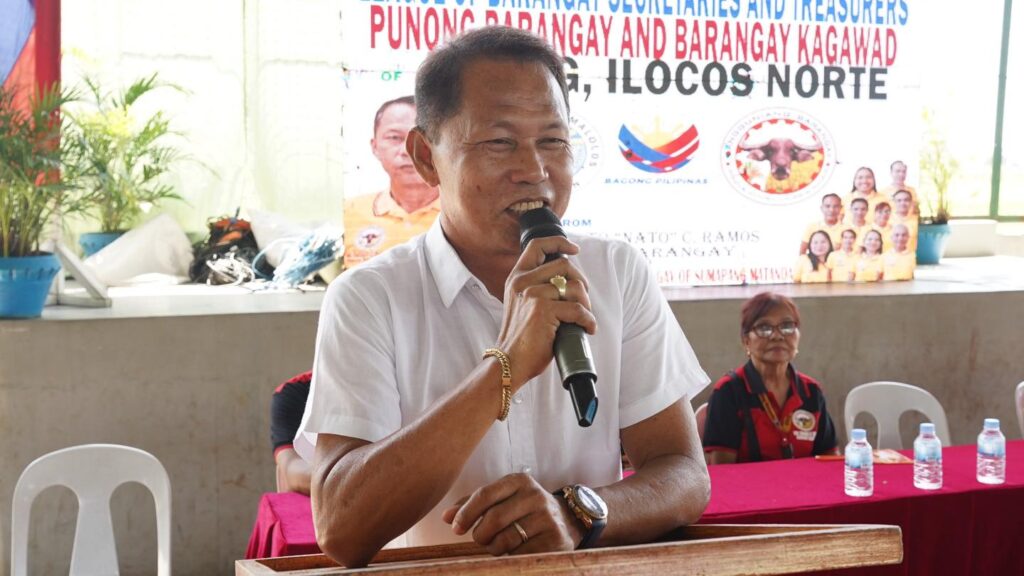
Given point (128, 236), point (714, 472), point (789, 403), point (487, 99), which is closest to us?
point (487, 99)

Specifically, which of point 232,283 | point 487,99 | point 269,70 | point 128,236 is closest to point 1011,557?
point 487,99

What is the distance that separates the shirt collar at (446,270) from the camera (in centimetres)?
136

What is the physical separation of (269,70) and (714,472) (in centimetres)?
520

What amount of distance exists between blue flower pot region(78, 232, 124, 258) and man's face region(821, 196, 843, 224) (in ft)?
14.1

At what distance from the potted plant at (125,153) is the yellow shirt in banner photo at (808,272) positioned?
4.02 meters

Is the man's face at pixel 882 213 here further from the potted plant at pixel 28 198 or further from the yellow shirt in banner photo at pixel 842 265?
the potted plant at pixel 28 198

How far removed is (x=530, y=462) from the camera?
52.7 inches

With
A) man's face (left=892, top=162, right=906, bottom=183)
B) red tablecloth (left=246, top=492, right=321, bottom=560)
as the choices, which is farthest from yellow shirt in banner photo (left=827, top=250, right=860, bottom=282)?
red tablecloth (left=246, top=492, right=321, bottom=560)

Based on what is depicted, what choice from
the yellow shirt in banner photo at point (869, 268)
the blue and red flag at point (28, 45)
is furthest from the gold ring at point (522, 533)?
the yellow shirt in banner photo at point (869, 268)

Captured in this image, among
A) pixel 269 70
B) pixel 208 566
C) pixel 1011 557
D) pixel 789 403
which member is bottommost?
pixel 208 566

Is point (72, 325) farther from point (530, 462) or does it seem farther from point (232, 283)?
point (530, 462)

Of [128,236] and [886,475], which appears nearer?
[886,475]

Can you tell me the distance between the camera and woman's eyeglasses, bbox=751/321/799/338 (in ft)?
13.1

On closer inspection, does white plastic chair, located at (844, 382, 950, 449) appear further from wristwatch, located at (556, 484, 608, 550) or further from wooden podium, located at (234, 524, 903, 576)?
wooden podium, located at (234, 524, 903, 576)
